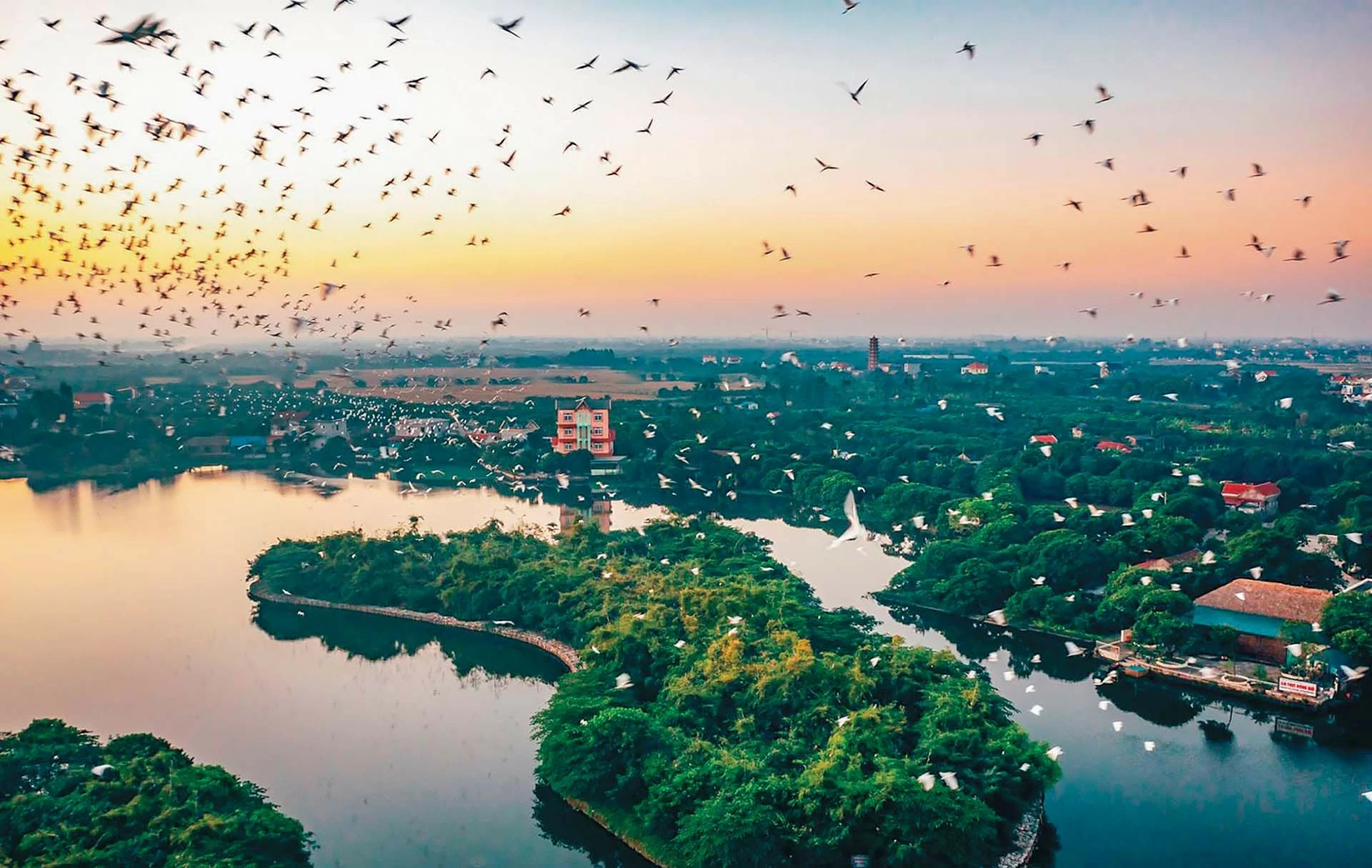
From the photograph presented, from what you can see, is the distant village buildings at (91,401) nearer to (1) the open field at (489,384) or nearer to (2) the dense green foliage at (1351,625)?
(1) the open field at (489,384)

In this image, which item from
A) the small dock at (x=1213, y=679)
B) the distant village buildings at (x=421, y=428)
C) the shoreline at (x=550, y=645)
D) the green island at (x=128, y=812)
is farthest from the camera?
the distant village buildings at (x=421, y=428)

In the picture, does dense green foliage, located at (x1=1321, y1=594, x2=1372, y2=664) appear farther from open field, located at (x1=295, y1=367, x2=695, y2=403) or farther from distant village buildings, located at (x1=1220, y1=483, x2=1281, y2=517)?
open field, located at (x1=295, y1=367, x2=695, y2=403)

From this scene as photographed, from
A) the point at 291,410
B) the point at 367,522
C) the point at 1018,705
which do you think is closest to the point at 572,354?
the point at 291,410

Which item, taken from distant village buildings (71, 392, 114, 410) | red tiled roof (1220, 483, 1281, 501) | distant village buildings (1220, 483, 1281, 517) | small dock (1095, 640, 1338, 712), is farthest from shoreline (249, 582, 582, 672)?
distant village buildings (71, 392, 114, 410)

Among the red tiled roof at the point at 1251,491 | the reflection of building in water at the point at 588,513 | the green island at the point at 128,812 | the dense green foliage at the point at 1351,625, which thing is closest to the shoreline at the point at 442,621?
the green island at the point at 128,812

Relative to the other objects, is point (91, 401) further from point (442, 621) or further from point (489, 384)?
point (442, 621)

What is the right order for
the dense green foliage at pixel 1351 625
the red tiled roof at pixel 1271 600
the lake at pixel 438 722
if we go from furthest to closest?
the red tiled roof at pixel 1271 600, the dense green foliage at pixel 1351 625, the lake at pixel 438 722

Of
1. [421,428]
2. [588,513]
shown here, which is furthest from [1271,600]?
[421,428]
